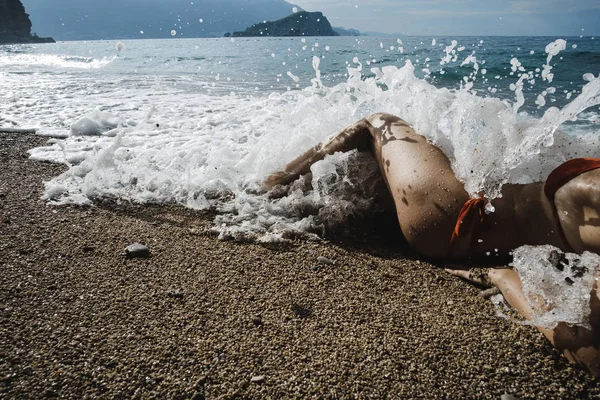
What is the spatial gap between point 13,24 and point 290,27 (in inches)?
2550

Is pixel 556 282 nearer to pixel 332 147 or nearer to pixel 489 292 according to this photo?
pixel 489 292

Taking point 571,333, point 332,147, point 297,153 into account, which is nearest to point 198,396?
point 571,333

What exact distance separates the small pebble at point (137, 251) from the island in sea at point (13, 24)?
109152 millimetres

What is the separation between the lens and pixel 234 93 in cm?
981

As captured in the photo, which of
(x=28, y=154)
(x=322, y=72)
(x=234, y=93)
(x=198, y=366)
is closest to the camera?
(x=198, y=366)

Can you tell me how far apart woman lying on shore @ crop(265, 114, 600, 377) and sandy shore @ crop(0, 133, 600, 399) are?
5.7 inches

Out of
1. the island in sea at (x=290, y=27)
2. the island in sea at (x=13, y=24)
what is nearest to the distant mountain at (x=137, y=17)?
Answer: the island in sea at (x=290, y=27)

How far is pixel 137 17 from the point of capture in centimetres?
15888

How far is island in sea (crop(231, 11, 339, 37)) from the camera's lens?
83.4 metres

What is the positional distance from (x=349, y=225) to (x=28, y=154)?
4137mm

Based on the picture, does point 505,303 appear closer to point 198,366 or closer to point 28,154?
point 198,366

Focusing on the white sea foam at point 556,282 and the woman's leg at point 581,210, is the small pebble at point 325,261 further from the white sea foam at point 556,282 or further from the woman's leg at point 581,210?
the woman's leg at point 581,210

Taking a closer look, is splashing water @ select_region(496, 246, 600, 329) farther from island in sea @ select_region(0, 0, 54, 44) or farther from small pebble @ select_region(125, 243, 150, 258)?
island in sea @ select_region(0, 0, 54, 44)

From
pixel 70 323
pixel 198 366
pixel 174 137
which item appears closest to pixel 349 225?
pixel 198 366
